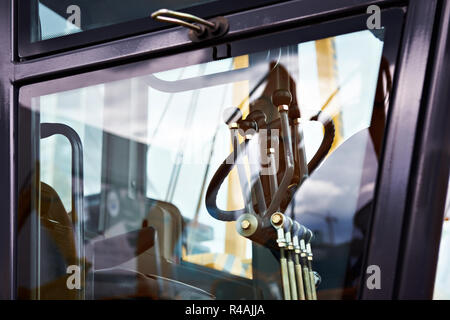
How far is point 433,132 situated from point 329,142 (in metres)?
0.23

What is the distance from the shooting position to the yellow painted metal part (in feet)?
4.62

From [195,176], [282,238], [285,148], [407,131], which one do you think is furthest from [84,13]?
[407,131]

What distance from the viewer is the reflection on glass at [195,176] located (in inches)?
54.5

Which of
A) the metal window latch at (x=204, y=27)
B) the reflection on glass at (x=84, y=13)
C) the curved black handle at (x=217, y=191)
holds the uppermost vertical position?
the reflection on glass at (x=84, y=13)

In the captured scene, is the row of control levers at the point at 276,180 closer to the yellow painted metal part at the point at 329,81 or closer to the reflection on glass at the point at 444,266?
the yellow painted metal part at the point at 329,81

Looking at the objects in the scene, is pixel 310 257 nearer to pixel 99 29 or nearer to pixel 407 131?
pixel 407 131

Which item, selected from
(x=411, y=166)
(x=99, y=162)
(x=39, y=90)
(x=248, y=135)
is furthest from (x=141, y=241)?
(x=411, y=166)

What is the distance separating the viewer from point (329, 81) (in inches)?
56.0

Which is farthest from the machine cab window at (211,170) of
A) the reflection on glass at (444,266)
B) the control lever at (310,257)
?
the reflection on glass at (444,266)

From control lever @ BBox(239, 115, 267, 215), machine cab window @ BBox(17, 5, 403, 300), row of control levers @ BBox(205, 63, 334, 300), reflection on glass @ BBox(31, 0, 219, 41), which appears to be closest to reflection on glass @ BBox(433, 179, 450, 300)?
machine cab window @ BBox(17, 5, 403, 300)

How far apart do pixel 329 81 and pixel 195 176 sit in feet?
1.14

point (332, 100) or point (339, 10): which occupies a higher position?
point (339, 10)

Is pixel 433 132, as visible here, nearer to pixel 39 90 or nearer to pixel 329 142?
pixel 329 142
